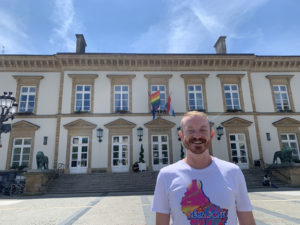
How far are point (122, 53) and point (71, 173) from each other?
449 inches

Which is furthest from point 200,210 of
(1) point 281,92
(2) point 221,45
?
(2) point 221,45

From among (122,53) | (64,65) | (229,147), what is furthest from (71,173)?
(229,147)

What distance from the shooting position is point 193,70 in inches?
779

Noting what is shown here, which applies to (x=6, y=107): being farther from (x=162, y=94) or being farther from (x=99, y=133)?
(x=162, y=94)

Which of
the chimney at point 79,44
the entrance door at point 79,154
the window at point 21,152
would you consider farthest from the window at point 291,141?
the window at point 21,152

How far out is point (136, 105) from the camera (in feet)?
60.9

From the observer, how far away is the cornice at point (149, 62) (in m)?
18.7

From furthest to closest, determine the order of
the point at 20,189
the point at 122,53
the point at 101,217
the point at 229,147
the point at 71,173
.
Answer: the point at 122,53, the point at 229,147, the point at 71,173, the point at 20,189, the point at 101,217

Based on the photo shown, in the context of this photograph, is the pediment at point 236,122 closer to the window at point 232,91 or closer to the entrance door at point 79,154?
the window at point 232,91

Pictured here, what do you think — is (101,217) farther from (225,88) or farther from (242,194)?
(225,88)

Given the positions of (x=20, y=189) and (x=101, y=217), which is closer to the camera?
(x=101, y=217)

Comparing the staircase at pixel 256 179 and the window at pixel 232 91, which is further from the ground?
the window at pixel 232 91

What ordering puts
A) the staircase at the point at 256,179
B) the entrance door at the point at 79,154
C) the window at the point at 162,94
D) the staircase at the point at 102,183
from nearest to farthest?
1. the staircase at the point at 102,183
2. the staircase at the point at 256,179
3. the entrance door at the point at 79,154
4. the window at the point at 162,94

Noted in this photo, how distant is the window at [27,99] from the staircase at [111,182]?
718 centimetres
